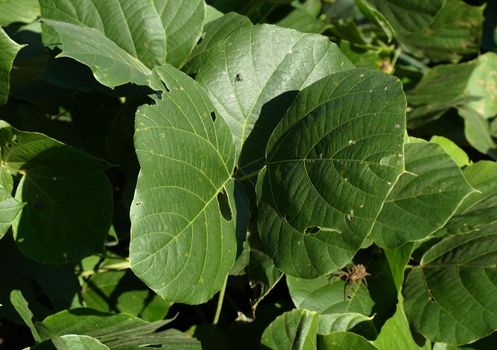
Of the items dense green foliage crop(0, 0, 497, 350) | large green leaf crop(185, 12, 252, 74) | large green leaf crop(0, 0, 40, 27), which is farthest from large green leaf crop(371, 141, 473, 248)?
large green leaf crop(0, 0, 40, 27)

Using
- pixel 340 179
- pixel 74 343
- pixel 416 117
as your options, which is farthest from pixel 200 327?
pixel 416 117

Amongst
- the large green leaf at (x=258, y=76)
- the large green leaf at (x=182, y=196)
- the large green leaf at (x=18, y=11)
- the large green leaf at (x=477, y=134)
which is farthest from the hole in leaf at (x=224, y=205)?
the large green leaf at (x=477, y=134)

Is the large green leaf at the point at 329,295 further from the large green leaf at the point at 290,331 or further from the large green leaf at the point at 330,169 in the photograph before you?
the large green leaf at the point at 330,169

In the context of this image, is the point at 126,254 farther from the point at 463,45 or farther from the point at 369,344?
the point at 463,45

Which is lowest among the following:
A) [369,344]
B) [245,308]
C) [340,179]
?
[245,308]

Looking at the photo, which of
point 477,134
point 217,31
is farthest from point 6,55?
point 477,134

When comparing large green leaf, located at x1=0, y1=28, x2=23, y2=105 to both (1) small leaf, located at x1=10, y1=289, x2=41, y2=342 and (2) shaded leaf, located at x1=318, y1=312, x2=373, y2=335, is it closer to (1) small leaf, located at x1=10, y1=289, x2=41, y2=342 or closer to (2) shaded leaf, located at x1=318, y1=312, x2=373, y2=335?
(1) small leaf, located at x1=10, y1=289, x2=41, y2=342
